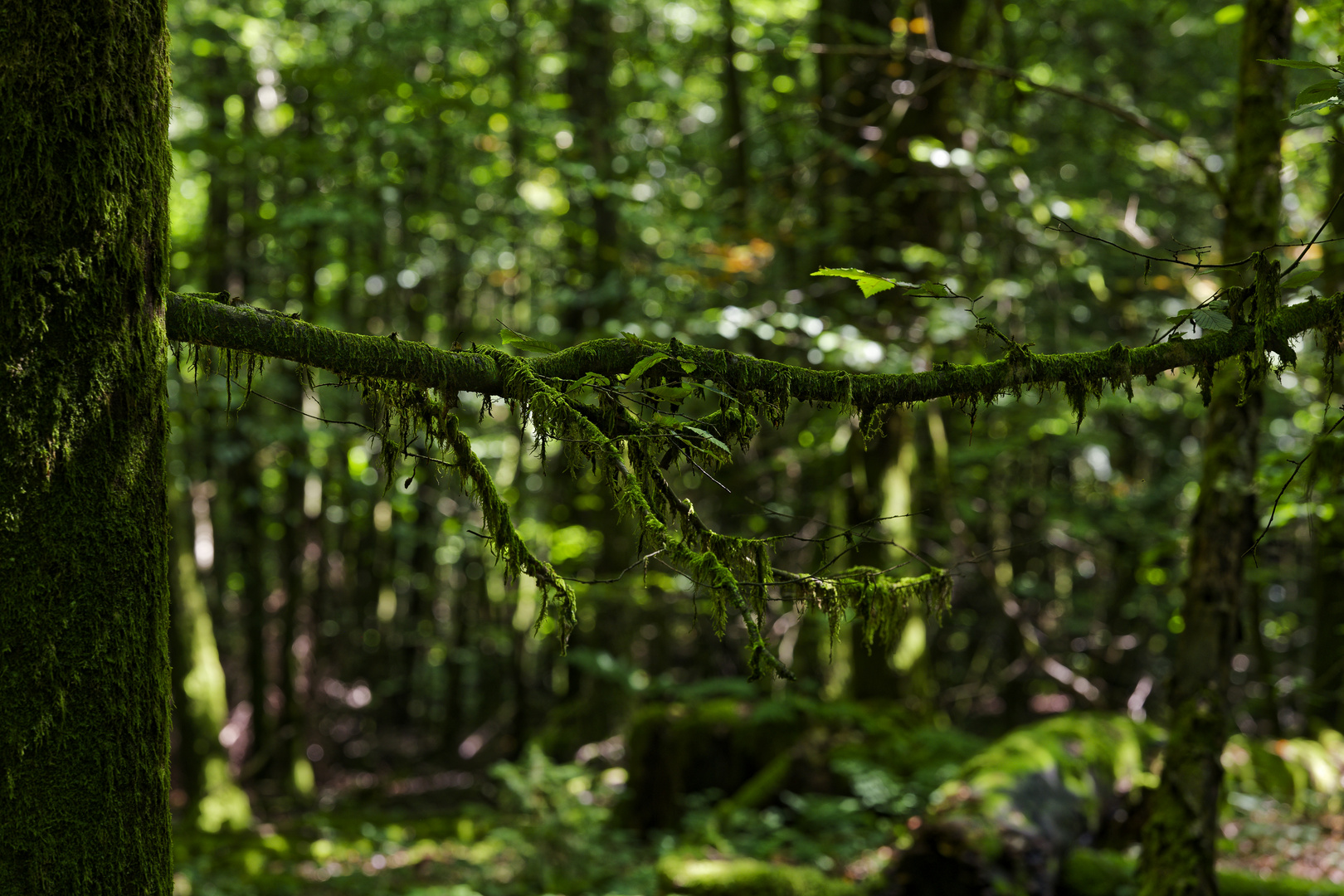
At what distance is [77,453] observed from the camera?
172 cm

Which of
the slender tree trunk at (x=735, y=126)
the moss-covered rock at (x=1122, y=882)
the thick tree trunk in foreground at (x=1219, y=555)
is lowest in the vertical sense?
the moss-covered rock at (x=1122, y=882)

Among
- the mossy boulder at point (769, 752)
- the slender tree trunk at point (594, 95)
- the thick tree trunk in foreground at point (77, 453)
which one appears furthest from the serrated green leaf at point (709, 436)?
the slender tree trunk at point (594, 95)

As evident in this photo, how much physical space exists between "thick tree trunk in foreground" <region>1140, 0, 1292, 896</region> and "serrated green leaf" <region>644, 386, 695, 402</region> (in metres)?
3.06

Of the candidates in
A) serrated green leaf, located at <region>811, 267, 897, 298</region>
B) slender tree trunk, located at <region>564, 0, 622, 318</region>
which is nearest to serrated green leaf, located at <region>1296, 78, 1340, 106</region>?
serrated green leaf, located at <region>811, 267, 897, 298</region>

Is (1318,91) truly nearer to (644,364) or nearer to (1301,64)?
(1301,64)

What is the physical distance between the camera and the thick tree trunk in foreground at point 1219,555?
13.1ft

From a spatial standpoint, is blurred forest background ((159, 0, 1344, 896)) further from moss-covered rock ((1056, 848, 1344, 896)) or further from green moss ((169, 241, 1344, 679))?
green moss ((169, 241, 1344, 679))

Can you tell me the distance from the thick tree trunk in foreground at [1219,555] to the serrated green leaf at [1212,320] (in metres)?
1.90

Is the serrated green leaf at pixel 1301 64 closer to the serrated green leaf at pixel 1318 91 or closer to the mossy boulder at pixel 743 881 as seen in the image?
the serrated green leaf at pixel 1318 91

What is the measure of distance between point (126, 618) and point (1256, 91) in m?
5.15

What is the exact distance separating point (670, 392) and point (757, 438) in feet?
11.1

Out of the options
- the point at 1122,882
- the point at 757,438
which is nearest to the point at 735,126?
the point at 757,438

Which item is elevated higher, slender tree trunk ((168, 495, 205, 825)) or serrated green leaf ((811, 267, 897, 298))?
serrated green leaf ((811, 267, 897, 298))

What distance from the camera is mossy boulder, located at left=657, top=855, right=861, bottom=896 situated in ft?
15.8
